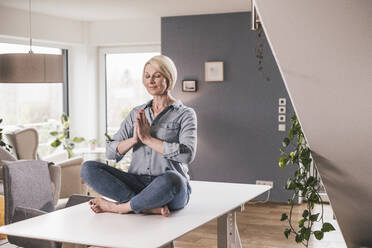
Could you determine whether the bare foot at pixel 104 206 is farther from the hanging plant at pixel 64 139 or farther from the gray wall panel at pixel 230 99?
the hanging plant at pixel 64 139

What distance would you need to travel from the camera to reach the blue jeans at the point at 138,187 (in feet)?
7.11

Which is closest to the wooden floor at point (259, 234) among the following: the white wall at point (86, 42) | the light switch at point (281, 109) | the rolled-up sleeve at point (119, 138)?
the light switch at point (281, 109)

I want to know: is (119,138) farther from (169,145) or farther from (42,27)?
(42,27)

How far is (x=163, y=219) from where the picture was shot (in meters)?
2.15

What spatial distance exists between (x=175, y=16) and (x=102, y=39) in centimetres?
121

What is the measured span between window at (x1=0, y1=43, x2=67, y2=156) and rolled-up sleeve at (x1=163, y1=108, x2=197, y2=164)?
4.20m

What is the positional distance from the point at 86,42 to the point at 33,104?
1.18m

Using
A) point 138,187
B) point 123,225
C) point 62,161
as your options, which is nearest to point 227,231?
point 138,187

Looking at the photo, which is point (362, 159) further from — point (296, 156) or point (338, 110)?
point (296, 156)

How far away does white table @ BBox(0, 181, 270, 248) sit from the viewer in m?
1.85

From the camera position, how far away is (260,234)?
15.7ft

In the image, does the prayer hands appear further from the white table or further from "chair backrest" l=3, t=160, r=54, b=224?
"chair backrest" l=3, t=160, r=54, b=224

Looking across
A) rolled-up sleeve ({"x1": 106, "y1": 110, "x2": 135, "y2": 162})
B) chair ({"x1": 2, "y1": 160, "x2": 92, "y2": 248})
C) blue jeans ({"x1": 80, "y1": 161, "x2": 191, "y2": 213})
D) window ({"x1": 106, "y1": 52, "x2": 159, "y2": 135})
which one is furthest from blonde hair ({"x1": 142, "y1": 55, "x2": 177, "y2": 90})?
window ({"x1": 106, "y1": 52, "x2": 159, "y2": 135})

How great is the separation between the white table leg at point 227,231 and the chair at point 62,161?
230 cm
